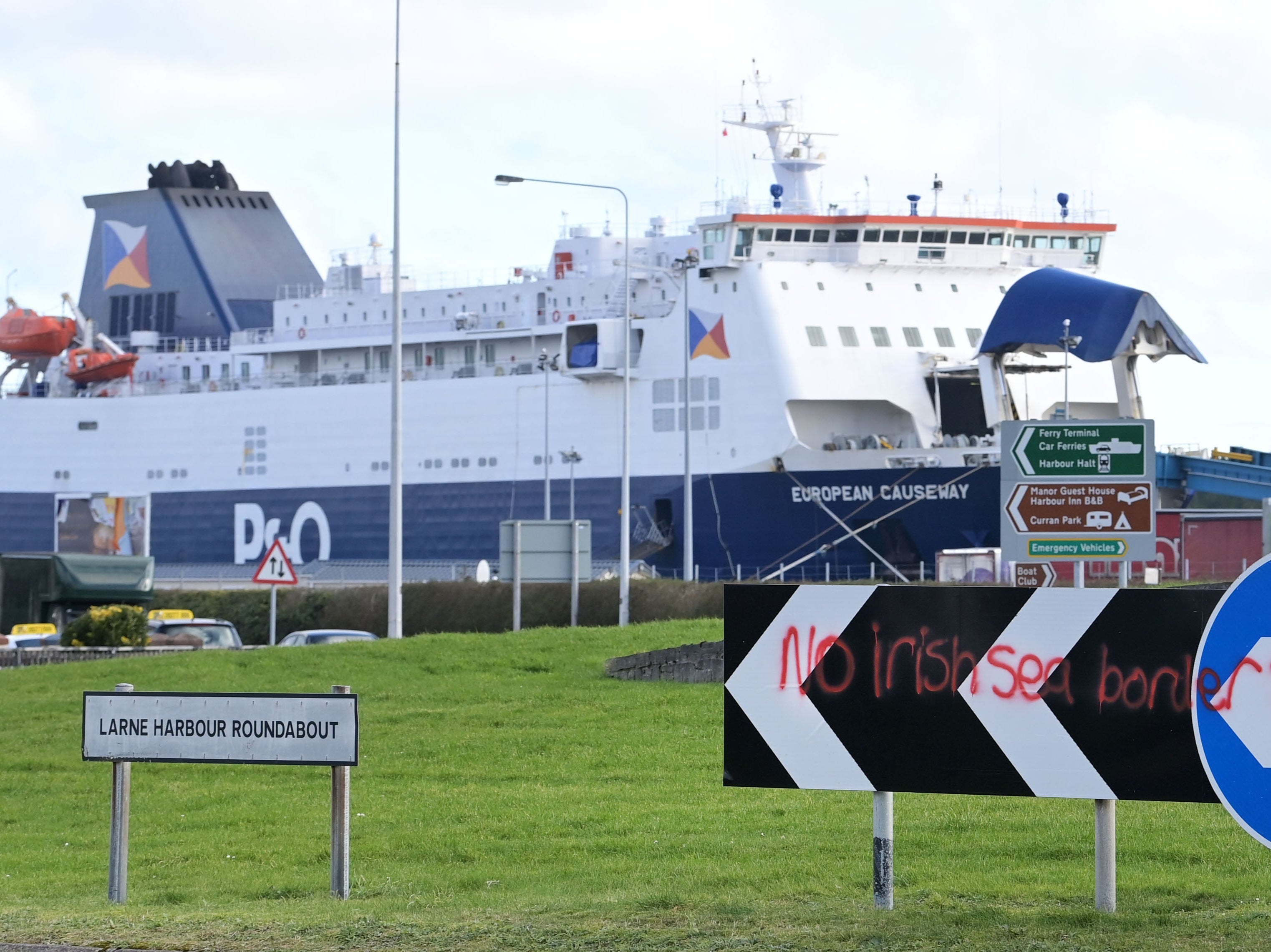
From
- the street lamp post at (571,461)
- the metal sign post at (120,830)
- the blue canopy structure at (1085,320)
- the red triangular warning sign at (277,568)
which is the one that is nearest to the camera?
the metal sign post at (120,830)

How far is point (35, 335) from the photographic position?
61469 millimetres

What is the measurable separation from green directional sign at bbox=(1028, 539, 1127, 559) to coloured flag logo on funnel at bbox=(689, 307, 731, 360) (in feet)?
107

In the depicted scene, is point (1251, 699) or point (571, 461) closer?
point (1251, 699)

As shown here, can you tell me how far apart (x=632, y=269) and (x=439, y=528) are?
9.13 metres

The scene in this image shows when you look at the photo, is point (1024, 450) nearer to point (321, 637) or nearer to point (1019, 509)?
point (1019, 509)

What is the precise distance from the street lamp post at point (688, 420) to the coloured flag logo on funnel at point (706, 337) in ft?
0.20

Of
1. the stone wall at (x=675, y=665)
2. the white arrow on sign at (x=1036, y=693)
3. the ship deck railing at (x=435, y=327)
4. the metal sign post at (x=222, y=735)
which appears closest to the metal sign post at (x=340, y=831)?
the metal sign post at (x=222, y=735)

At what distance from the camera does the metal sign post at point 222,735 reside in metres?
8.21

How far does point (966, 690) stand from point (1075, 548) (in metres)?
4.99

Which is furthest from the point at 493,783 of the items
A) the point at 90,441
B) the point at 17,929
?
the point at 90,441

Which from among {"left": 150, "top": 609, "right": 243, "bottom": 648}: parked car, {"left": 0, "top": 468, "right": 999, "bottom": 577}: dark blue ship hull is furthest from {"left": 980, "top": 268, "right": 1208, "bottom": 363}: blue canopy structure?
{"left": 150, "top": 609, "right": 243, "bottom": 648}: parked car

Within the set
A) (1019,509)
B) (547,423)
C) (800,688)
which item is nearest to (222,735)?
(800,688)

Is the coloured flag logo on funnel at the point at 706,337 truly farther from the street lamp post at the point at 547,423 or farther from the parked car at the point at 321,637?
the parked car at the point at 321,637

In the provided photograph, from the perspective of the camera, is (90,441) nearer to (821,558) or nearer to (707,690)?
(821,558)
